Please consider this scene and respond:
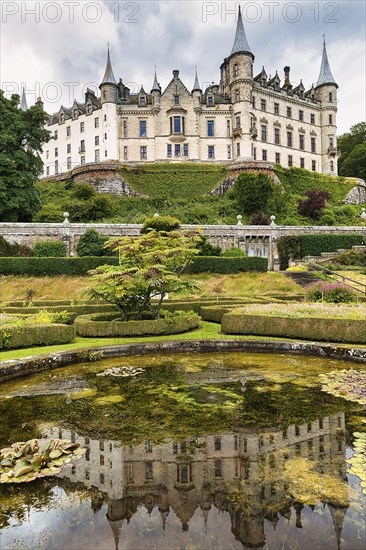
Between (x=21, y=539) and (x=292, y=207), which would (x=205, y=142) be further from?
(x=21, y=539)

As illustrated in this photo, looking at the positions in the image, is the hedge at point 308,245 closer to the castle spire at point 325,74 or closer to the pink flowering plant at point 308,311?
the pink flowering plant at point 308,311

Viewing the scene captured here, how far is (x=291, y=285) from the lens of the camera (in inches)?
1051

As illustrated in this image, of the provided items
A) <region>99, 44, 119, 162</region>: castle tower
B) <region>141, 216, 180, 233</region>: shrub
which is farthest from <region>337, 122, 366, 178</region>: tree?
<region>141, 216, 180, 233</region>: shrub

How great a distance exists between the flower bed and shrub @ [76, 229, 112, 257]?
19035mm

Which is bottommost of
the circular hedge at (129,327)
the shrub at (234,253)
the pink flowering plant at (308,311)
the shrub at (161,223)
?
the circular hedge at (129,327)

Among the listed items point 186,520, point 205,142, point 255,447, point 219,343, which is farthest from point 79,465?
point 205,142

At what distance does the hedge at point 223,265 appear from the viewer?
98.7 ft

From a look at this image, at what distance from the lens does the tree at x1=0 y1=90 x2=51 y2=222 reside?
3247 centimetres

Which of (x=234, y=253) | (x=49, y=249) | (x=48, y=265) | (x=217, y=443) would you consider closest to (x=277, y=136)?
(x=234, y=253)

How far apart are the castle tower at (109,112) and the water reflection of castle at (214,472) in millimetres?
52535

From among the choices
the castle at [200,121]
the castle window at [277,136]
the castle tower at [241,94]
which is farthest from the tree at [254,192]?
the castle window at [277,136]

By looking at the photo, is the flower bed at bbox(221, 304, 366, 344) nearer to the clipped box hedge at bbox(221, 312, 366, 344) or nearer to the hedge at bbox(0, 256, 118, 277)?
the clipped box hedge at bbox(221, 312, 366, 344)

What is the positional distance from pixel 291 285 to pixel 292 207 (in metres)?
21.4

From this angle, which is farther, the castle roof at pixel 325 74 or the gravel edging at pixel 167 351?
the castle roof at pixel 325 74
